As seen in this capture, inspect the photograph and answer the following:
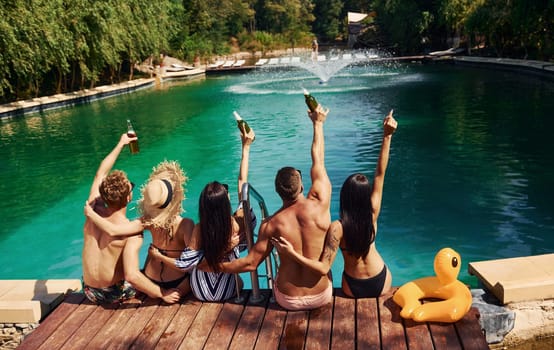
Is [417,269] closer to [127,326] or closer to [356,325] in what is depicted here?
[356,325]

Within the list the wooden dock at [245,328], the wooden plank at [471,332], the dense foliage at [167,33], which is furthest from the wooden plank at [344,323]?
the dense foliage at [167,33]

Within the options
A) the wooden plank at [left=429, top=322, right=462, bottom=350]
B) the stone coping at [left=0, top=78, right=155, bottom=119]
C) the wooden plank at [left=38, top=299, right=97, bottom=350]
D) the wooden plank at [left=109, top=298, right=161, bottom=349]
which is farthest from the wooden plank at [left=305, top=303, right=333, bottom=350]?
the stone coping at [left=0, top=78, right=155, bottom=119]

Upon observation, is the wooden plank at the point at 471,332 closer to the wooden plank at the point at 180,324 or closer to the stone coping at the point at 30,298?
the wooden plank at the point at 180,324

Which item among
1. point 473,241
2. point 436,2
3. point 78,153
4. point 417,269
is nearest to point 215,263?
point 417,269

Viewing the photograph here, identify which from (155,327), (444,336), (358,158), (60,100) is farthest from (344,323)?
(60,100)

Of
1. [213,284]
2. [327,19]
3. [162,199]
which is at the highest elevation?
[327,19]

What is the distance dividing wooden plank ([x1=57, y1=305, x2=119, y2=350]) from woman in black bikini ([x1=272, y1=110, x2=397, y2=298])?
144 centimetres

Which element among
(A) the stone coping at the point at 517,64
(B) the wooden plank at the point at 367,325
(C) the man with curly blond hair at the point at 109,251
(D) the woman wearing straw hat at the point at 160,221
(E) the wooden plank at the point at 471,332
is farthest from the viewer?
(A) the stone coping at the point at 517,64

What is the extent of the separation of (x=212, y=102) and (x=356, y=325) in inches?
740

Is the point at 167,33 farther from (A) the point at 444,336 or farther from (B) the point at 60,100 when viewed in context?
(A) the point at 444,336

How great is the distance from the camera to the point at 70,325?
3664 mm

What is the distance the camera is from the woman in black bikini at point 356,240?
3.27 m

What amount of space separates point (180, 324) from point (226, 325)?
33 centimetres

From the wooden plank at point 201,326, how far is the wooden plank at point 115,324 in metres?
0.50
